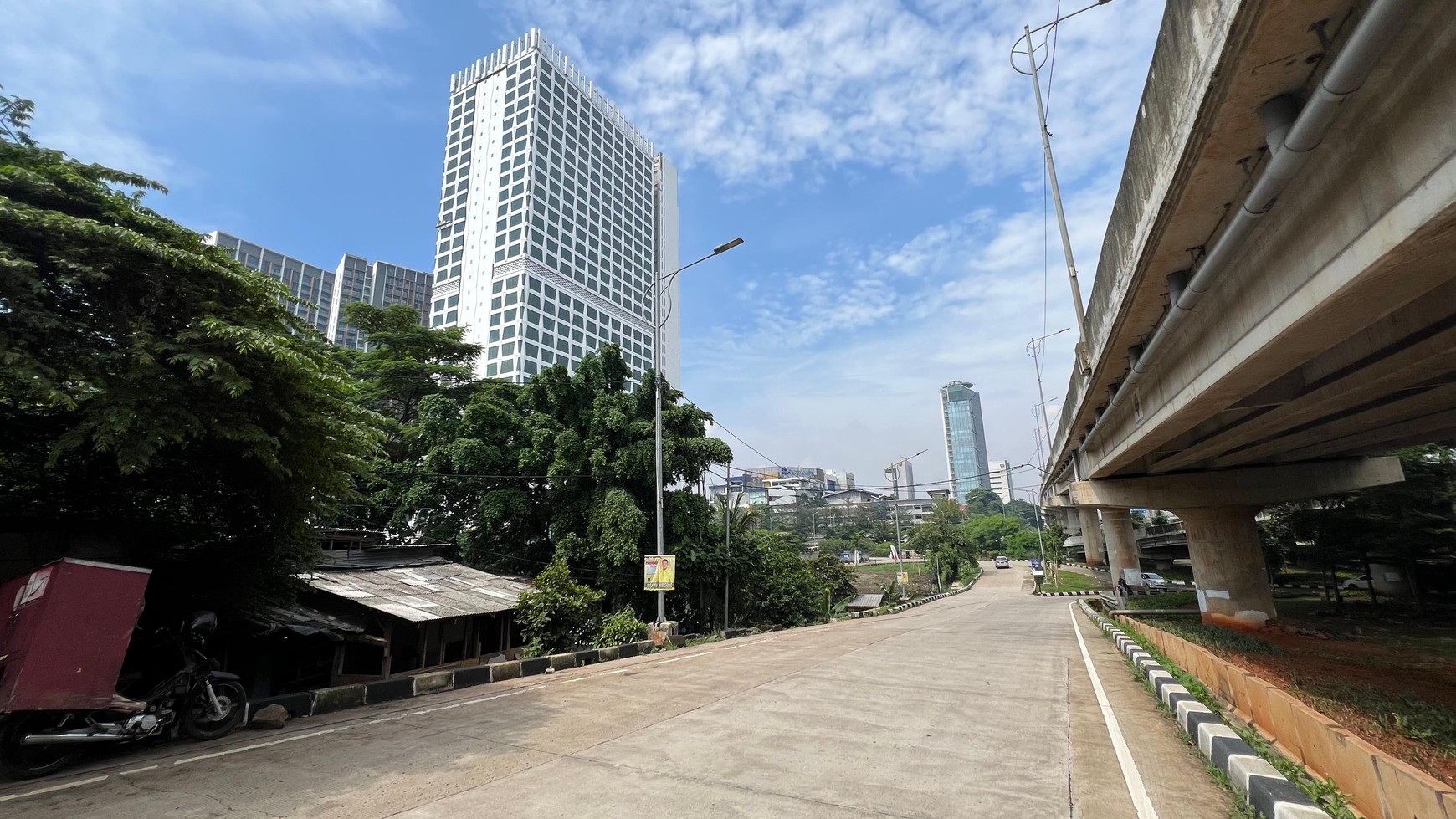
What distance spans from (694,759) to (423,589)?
11.8 metres

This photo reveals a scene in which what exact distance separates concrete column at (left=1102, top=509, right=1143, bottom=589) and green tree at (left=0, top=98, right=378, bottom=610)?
42727mm

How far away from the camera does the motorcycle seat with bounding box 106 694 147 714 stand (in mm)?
5594

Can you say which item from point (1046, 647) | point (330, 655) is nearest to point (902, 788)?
point (1046, 647)

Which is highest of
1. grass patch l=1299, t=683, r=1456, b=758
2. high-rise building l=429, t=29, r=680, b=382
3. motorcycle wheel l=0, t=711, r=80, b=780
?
high-rise building l=429, t=29, r=680, b=382

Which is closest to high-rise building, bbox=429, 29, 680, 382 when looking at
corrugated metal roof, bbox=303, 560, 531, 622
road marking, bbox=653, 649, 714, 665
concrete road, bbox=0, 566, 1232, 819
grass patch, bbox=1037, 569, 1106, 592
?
grass patch, bbox=1037, 569, 1106, 592

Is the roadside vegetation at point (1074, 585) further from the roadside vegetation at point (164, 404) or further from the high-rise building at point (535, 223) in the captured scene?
the high-rise building at point (535, 223)

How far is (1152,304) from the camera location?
7340 mm

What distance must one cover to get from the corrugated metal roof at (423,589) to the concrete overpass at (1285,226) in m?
13.2

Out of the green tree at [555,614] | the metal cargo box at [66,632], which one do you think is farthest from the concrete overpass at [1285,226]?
the green tree at [555,614]

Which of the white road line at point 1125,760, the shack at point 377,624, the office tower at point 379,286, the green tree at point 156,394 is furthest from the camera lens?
the office tower at point 379,286

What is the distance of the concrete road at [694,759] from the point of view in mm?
4250

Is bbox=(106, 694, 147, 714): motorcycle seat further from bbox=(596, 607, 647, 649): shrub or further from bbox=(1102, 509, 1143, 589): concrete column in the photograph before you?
bbox=(1102, 509, 1143, 589): concrete column

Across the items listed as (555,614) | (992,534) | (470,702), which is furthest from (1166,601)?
(992,534)

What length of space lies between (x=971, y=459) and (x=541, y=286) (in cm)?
7455
